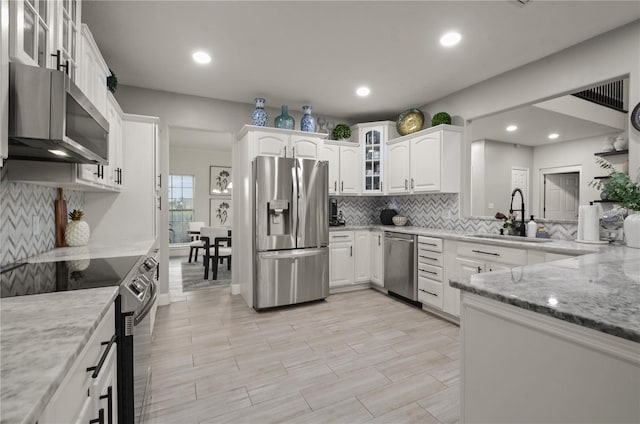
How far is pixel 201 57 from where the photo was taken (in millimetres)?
2906

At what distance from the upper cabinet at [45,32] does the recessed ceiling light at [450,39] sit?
259 centimetres

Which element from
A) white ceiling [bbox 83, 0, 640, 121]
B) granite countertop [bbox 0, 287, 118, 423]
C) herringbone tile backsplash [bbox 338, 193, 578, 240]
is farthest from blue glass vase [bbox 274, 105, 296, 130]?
granite countertop [bbox 0, 287, 118, 423]

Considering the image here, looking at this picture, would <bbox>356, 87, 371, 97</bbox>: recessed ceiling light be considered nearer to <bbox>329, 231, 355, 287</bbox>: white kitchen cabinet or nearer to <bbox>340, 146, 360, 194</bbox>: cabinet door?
<bbox>340, 146, 360, 194</bbox>: cabinet door

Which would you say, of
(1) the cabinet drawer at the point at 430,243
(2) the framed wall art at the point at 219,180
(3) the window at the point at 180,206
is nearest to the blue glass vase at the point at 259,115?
(1) the cabinet drawer at the point at 430,243

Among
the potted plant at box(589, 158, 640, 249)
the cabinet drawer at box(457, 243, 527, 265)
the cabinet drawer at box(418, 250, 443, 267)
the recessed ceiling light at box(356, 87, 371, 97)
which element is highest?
the recessed ceiling light at box(356, 87, 371, 97)

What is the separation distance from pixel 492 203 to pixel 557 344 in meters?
2.90

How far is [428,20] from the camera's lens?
235 centimetres

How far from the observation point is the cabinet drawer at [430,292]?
10.7 ft

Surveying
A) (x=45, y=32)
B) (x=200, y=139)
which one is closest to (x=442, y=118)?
(x=45, y=32)

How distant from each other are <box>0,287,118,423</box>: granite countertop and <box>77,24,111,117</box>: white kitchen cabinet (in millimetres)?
1428

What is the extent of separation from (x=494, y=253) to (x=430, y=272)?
2.61 feet

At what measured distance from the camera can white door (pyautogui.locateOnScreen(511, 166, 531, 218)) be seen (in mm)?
3096

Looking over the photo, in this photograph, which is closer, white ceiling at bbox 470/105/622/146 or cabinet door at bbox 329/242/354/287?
white ceiling at bbox 470/105/622/146

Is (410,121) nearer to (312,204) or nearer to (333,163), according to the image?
(333,163)
